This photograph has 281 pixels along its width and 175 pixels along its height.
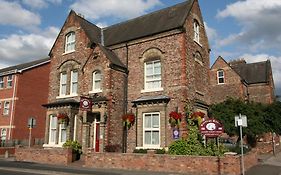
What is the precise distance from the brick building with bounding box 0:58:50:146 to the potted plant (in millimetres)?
11904

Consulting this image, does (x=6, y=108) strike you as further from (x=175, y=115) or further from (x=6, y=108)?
(x=175, y=115)

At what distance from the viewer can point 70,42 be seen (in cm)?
2516

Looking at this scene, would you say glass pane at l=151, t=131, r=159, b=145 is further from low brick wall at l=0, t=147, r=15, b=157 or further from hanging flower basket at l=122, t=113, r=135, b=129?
low brick wall at l=0, t=147, r=15, b=157

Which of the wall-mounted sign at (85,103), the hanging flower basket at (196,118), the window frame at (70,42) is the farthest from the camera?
the window frame at (70,42)

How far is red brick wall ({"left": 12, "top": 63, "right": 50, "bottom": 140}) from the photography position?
108ft

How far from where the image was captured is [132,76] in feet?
71.4

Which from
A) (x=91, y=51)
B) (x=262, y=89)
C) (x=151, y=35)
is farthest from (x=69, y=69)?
(x=262, y=89)

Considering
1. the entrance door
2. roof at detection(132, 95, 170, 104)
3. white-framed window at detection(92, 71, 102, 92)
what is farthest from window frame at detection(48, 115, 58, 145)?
roof at detection(132, 95, 170, 104)

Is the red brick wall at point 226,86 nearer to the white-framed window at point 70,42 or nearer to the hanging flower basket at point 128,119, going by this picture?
the hanging flower basket at point 128,119

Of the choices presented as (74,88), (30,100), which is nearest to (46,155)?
(74,88)

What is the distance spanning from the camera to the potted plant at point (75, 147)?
19.6 metres

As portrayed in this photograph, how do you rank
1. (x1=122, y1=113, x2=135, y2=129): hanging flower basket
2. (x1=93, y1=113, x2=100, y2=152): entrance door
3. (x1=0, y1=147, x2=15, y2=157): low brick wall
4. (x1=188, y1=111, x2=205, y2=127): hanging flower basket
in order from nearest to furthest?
(x1=188, y1=111, x2=205, y2=127): hanging flower basket, (x1=122, y1=113, x2=135, y2=129): hanging flower basket, (x1=93, y1=113, x2=100, y2=152): entrance door, (x1=0, y1=147, x2=15, y2=157): low brick wall

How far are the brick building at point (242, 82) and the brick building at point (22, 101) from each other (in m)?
21.0

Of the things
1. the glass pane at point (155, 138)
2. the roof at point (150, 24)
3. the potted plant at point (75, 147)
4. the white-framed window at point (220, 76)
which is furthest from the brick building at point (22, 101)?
the white-framed window at point (220, 76)
